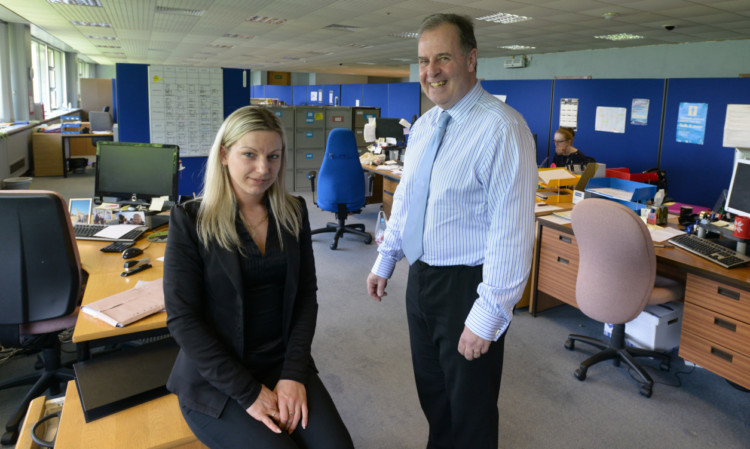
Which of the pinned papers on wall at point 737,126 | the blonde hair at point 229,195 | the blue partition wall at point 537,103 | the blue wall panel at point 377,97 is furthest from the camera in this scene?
the blue wall panel at point 377,97

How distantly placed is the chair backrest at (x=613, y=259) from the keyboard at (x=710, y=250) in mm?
314

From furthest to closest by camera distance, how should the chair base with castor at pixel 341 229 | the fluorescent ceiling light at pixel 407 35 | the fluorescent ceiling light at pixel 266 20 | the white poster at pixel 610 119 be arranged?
1. the fluorescent ceiling light at pixel 407 35
2. the fluorescent ceiling light at pixel 266 20
3. the white poster at pixel 610 119
4. the chair base with castor at pixel 341 229

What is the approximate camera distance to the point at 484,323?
1.35 meters

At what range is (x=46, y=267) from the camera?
6.76ft

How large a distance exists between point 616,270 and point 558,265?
0.76 m

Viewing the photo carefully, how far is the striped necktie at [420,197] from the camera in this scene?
152 centimetres

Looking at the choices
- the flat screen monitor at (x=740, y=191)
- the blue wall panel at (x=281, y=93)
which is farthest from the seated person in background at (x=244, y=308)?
the blue wall panel at (x=281, y=93)

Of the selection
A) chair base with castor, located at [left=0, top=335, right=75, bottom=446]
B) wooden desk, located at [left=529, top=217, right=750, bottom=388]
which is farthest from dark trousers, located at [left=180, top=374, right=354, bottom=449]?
wooden desk, located at [left=529, top=217, right=750, bottom=388]

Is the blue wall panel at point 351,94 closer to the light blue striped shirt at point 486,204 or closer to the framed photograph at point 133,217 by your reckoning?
the framed photograph at point 133,217

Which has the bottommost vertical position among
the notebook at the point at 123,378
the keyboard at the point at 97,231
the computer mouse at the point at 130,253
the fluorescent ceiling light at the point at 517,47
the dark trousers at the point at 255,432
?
the notebook at the point at 123,378

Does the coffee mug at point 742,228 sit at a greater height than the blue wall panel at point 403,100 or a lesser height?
lesser

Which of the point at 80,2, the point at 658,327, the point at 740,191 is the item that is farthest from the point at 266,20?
the point at 658,327

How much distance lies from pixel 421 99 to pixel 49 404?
8.12 meters

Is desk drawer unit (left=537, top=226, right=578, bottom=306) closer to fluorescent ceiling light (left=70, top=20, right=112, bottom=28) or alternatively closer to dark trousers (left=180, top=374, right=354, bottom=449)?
dark trousers (left=180, top=374, right=354, bottom=449)
